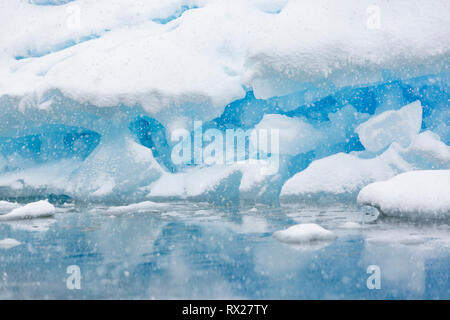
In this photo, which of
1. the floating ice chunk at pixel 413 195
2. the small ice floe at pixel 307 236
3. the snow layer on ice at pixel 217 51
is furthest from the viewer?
the snow layer on ice at pixel 217 51

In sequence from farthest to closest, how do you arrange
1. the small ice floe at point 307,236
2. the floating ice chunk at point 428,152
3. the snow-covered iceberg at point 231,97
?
the snow-covered iceberg at point 231,97 → the floating ice chunk at point 428,152 → the small ice floe at point 307,236

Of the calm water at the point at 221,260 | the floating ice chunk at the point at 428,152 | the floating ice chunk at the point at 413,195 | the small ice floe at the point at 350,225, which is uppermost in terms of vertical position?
the floating ice chunk at the point at 428,152

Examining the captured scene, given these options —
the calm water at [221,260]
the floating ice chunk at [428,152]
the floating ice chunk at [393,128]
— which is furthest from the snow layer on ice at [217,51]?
the calm water at [221,260]

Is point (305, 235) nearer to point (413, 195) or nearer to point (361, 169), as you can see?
point (413, 195)

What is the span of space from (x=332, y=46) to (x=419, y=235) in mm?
4352

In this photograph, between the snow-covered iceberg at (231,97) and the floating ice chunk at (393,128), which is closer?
the snow-covered iceberg at (231,97)

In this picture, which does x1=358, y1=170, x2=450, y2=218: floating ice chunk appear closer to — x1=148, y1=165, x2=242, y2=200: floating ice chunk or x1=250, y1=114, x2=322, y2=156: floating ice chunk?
x1=250, y1=114, x2=322, y2=156: floating ice chunk

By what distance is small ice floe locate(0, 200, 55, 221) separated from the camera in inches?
277

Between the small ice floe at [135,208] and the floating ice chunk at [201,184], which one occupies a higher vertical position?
the floating ice chunk at [201,184]

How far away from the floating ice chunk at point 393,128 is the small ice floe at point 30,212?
18.1ft

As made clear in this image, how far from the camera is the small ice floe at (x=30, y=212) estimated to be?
277 inches

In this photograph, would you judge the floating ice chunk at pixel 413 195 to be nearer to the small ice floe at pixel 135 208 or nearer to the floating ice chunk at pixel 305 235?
the floating ice chunk at pixel 305 235
